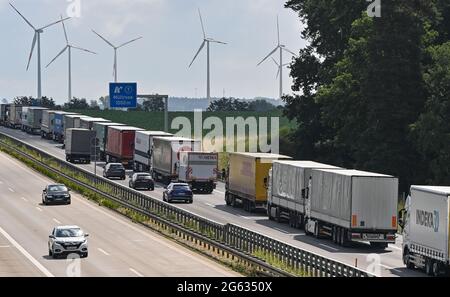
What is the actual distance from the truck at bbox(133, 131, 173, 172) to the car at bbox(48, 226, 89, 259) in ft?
165

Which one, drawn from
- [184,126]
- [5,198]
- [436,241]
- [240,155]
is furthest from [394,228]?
[184,126]

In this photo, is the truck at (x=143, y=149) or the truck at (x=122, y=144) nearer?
the truck at (x=143, y=149)

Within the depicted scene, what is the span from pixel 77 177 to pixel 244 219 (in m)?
25.0

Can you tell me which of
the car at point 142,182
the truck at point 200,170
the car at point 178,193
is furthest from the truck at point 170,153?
the car at point 178,193

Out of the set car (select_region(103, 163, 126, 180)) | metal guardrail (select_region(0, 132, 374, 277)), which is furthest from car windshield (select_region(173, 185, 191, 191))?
car (select_region(103, 163, 126, 180))

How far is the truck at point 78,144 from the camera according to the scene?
377 feet

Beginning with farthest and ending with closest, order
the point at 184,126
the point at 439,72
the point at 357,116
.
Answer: the point at 184,126
the point at 357,116
the point at 439,72

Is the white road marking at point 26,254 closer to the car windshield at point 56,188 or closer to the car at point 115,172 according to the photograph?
the car windshield at point 56,188

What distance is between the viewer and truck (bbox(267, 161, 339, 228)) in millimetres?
66375

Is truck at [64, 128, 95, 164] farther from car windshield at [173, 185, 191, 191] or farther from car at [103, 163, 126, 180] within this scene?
car windshield at [173, 185, 191, 191]

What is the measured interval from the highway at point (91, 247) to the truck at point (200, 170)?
9.57 m

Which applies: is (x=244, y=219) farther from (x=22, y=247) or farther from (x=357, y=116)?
(x=357, y=116)

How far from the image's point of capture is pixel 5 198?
8388 centimetres
